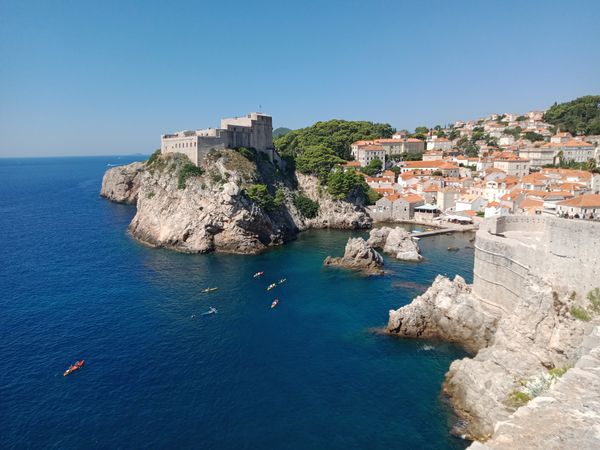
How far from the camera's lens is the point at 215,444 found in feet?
60.7

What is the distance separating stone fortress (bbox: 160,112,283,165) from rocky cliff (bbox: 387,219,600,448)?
42.2 meters

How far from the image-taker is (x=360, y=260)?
139ft

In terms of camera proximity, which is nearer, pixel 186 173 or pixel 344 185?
pixel 186 173

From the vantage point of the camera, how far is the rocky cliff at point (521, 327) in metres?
18.7

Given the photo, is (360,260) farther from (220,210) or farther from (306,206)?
(306,206)

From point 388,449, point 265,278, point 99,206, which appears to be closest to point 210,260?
point 265,278

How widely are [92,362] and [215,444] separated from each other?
37.2ft

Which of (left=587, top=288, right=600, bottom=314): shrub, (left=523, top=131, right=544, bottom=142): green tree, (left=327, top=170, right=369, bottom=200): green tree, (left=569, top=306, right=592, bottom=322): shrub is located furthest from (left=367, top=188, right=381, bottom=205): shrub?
(left=523, top=131, right=544, bottom=142): green tree

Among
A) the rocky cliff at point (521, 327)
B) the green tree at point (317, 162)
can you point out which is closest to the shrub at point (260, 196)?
the green tree at point (317, 162)

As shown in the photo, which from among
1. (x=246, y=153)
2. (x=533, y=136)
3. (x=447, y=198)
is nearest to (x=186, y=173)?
(x=246, y=153)

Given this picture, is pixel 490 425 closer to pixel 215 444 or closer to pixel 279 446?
pixel 279 446

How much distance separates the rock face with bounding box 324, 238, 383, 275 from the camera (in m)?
41.9

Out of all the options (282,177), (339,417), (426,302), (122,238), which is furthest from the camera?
(282,177)

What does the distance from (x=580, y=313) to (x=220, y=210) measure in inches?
1561
